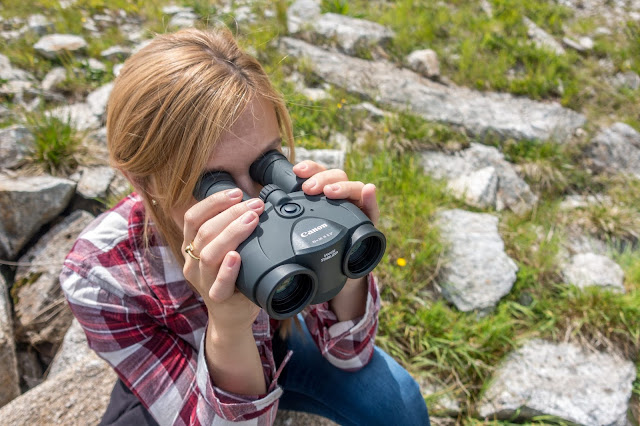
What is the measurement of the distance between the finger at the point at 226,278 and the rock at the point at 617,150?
3.57 m

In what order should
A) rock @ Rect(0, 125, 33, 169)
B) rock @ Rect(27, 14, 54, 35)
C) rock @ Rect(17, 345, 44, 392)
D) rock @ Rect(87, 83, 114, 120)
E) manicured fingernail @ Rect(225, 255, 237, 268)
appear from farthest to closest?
rock @ Rect(27, 14, 54, 35), rock @ Rect(87, 83, 114, 120), rock @ Rect(0, 125, 33, 169), rock @ Rect(17, 345, 44, 392), manicured fingernail @ Rect(225, 255, 237, 268)

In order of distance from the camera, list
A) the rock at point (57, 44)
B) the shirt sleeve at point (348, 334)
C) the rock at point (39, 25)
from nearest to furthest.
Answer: the shirt sleeve at point (348, 334) < the rock at point (57, 44) < the rock at point (39, 25)

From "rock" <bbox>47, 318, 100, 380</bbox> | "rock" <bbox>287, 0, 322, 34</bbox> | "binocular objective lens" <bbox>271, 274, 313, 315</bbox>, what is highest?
"binocular objective lens" <bbox>271, 274, 313, 315</bbox>

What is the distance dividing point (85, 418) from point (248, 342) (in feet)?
3.23

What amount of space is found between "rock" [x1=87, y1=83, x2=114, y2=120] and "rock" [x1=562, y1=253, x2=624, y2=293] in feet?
11.0

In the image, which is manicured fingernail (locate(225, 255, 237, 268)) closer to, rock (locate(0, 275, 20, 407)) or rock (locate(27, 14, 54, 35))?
rock (locate(0, 275, 20, 407))

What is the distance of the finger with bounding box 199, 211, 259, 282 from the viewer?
942mm

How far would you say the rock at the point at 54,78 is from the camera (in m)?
3.46

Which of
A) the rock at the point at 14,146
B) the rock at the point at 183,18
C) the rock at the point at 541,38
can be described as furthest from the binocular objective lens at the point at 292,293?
the rock at the point at 541,38

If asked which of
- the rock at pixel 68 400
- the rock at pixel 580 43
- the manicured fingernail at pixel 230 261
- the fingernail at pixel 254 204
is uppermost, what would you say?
the fingernail at pixel 254 204

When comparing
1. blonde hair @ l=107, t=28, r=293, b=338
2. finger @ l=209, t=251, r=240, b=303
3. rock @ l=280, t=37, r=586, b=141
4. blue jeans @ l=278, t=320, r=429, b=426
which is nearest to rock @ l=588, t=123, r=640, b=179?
rock @ l=280, t=37, r=586, b=141

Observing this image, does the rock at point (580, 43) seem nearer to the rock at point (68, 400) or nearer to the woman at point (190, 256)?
the woman at point (190, 256)

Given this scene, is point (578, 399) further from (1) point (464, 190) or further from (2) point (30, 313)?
(2) point (30, 313)

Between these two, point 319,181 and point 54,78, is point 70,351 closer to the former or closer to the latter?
point 319,181
